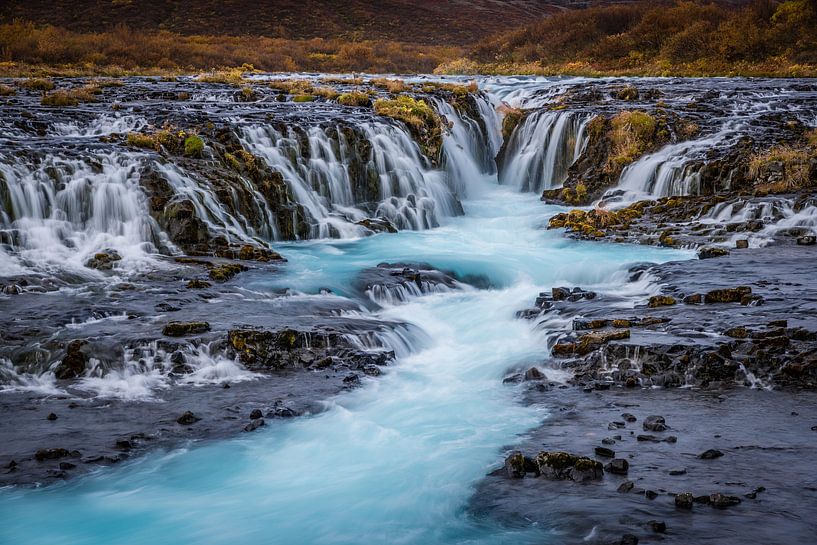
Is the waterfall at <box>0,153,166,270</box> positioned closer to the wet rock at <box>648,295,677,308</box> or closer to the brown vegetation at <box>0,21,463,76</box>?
the wet rock at <box>648,295,677,308</box>

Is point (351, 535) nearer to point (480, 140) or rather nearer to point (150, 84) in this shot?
point (480, 140)

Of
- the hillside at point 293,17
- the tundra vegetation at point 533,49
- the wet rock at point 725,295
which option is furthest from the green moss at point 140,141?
the hillside at point 293,17

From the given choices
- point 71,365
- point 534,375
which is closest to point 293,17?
point 71,365

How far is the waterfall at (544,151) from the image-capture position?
2686 centimetres

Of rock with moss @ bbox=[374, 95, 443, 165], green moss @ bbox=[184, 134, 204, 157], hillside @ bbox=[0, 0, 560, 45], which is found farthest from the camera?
hillside @ bbox=[0, 0, 560, 45]

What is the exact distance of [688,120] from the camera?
25969 millimetres

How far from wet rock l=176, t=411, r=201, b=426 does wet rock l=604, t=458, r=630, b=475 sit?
15.9ft

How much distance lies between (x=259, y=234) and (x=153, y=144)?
3619 millimetres

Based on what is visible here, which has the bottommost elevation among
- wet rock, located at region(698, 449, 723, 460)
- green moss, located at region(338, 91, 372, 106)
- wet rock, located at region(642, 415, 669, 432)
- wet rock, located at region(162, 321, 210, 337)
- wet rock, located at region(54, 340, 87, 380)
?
wet rock, located at region(698, 449, 723, 460)

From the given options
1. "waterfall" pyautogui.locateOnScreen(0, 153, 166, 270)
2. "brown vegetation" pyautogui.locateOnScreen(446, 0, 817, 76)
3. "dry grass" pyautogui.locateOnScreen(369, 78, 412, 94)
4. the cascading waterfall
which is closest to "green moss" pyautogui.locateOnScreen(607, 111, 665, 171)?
"dry grass" pyautogui.locateOnScreen(369, 78, 412, 94)

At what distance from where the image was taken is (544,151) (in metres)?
27.5

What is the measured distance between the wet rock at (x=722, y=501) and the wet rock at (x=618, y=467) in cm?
96

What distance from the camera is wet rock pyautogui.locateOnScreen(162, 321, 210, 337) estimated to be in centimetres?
1194

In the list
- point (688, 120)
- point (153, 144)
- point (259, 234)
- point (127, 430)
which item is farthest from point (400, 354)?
point (688, 120)
